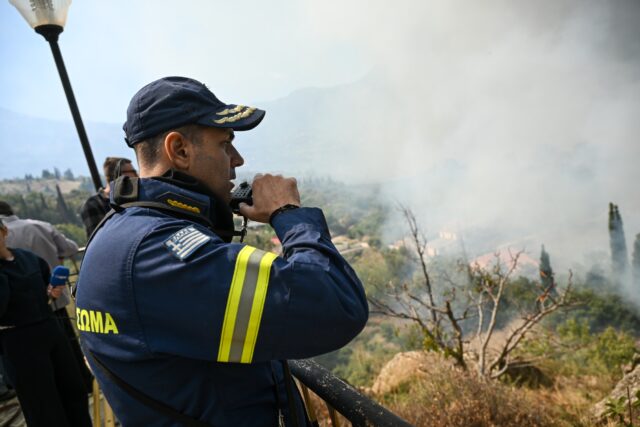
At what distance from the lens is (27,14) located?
362 cm

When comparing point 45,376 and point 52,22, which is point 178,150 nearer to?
point 45,376

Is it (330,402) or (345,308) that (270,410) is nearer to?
(330,402)

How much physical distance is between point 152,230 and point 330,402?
913mm

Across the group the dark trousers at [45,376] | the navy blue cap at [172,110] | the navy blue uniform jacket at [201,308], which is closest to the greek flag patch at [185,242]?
the navy blue uniform jacket at [201,308]

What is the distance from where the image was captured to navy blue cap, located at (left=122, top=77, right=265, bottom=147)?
121cm

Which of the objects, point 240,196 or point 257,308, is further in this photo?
point 240,196

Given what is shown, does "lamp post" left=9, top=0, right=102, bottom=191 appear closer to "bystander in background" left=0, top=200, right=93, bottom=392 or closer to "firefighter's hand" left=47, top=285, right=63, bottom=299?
"bystander in background" left=0, top=200, right=93, bottom=392

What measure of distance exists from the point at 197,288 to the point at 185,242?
0.13 meters

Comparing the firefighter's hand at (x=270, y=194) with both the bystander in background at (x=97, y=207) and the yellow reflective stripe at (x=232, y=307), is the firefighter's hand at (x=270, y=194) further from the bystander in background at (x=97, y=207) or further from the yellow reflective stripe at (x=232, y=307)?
the bystander in background at (x=97, y=207)

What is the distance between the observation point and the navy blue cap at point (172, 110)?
1.21 m

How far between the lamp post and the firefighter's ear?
345 cm

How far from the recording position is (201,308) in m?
0.94

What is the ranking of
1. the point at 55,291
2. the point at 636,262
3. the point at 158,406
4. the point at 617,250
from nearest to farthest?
the point at 158,406 < the point at 55,291 < the point at 636,262 < the point at 617,250

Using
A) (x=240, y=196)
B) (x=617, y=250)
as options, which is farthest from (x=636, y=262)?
(x=240, y=196)
